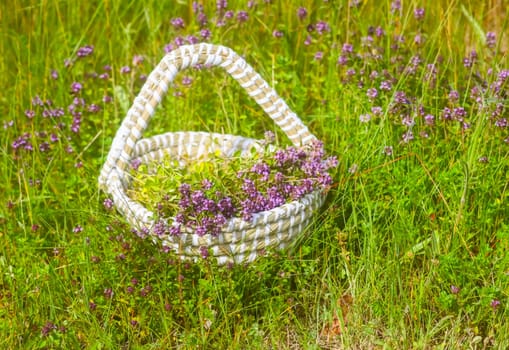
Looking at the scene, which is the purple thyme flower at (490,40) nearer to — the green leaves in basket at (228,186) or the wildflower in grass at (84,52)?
the green leaves in basket at (228,186)

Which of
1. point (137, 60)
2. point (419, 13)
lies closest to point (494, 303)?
point (419, 13)

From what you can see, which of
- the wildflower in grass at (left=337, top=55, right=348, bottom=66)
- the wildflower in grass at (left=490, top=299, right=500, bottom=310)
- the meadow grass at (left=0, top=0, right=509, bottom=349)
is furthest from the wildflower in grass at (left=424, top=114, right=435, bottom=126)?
the wildflower in grass at (left=490, top=299, right=500, bottom=310)

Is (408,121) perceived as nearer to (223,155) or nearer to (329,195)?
(329,195)

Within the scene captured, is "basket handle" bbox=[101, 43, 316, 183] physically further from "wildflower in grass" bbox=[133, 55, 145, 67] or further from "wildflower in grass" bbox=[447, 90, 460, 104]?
"wildflower in grass" bbox=[133, 55, 145, 67]

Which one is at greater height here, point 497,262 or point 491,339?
point 497,262

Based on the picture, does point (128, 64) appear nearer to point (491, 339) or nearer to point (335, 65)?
point (335, 65)

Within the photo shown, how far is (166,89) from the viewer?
8.84ft

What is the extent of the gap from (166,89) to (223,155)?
481 millimetres

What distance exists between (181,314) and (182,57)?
33.5 inches

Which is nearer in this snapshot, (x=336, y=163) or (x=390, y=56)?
(x=336, y=163)

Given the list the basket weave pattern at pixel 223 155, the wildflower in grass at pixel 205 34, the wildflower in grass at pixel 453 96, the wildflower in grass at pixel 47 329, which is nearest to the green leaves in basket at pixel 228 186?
the basket weave pattern at pixel 223 155

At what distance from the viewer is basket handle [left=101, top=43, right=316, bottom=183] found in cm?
270

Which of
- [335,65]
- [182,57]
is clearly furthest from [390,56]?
[182,57]

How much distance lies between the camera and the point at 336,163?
277 centimetres
